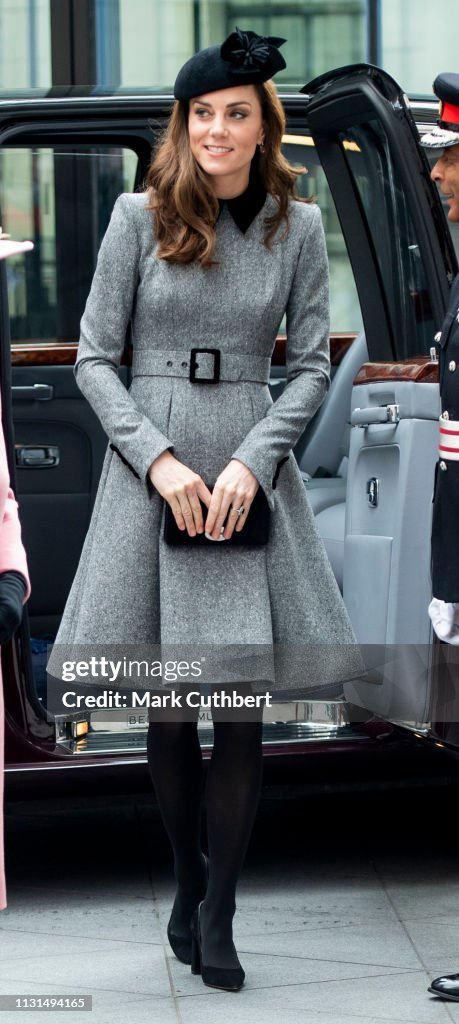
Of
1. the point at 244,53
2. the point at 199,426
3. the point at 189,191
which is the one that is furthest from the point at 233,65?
the point at 199,426

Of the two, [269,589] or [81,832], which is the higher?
[269,589]

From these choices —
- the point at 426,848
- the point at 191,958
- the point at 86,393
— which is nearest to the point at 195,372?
the point at 86,393

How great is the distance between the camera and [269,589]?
2.80 metres

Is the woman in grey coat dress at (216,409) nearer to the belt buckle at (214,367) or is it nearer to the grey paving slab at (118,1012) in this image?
the belt buckle at (214,367)

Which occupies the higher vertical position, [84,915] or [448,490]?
[448,490]

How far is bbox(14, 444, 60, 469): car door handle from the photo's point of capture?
4.12 meters

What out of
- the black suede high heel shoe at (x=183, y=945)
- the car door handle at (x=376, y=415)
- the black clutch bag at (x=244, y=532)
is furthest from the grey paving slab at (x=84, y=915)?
the car door handle at (x=376, y=415)

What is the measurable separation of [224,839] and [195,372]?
0.86 meters

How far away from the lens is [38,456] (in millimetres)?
4121

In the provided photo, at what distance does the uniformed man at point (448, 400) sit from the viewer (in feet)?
8.53

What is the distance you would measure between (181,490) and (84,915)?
1153mm

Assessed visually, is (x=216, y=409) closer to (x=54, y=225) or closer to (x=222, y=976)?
(x=222, y=976)

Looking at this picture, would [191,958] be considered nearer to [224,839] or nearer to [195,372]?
[224,839]

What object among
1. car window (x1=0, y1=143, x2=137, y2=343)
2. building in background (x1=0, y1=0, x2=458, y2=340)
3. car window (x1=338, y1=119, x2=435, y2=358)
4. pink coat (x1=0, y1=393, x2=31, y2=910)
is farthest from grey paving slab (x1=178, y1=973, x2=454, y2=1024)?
building in background (x1=0, y1=0, x2=458, y2=340)
